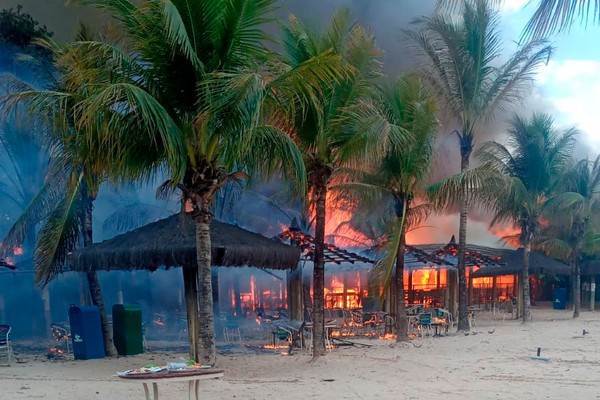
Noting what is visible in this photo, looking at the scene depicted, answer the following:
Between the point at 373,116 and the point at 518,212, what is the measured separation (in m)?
12.6

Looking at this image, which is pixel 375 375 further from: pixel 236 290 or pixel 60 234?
pixel 236 290

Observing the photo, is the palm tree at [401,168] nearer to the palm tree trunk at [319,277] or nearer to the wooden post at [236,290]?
the palm tree trunk at [319,277]

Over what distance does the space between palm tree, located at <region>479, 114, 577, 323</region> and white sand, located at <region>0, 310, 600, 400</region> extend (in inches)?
301

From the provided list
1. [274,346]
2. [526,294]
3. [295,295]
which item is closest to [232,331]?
[295,295]

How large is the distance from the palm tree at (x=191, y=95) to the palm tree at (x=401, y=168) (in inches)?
172

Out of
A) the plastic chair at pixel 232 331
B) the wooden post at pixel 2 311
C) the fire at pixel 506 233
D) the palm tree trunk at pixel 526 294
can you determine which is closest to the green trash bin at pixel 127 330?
the plastic chair at pixel 232 331

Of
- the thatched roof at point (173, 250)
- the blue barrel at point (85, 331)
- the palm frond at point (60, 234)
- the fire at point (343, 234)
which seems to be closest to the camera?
the thatched roof at point (173, 250)

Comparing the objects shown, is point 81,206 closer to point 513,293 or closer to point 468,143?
point 468,143

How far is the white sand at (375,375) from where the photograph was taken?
8.27 metres

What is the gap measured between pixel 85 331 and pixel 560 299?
83.2 ft

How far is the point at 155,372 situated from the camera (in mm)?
6105

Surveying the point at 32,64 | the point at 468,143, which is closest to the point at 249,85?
the point at 32,64

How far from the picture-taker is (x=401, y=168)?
1377 centimetres

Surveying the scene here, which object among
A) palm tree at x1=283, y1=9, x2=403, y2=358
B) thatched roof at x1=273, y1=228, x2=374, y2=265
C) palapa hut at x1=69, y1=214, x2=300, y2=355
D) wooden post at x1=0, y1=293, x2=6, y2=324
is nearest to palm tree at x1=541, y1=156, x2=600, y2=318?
thatched roof at x1=273, y1=228, x2=374, y2=265
